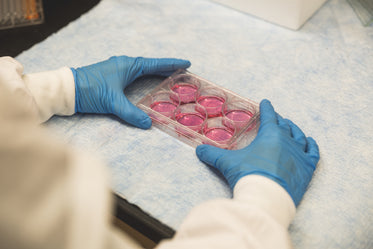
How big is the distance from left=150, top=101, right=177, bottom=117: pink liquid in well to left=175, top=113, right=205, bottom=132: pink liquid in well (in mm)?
37

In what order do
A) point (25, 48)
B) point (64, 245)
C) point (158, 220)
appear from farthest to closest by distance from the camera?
point (25, 48) → point (158, 220) → point (64, 245)

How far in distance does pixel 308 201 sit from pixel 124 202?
0.52 metres

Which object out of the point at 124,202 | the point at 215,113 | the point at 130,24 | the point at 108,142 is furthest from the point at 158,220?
the point at 130,24

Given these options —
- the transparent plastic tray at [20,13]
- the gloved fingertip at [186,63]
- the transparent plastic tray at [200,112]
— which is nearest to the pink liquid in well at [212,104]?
the transparent plastic tray at [200,112]

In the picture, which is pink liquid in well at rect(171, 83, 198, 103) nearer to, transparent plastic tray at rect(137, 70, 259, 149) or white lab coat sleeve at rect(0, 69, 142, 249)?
transparent plastic tray at rect(137, 70, 259, 149)

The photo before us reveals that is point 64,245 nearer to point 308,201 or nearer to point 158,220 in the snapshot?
point 158,220

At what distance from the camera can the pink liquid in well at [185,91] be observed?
4.70ft

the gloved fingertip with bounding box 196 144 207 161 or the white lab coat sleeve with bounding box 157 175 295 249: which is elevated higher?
the white lab coat sleeve with bounding box 157 175 295 249

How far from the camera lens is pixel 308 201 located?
3.78ft

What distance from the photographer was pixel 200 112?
1.40 metres

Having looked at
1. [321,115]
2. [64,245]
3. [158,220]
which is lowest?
[158,220]

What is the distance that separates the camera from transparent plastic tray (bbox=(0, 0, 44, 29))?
1.73 m

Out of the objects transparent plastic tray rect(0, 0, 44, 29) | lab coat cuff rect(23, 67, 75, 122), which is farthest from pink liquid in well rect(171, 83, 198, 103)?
transparent plastic tray rect(0, 0, 44, 29)

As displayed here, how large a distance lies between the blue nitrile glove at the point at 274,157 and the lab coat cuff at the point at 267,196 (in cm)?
2
